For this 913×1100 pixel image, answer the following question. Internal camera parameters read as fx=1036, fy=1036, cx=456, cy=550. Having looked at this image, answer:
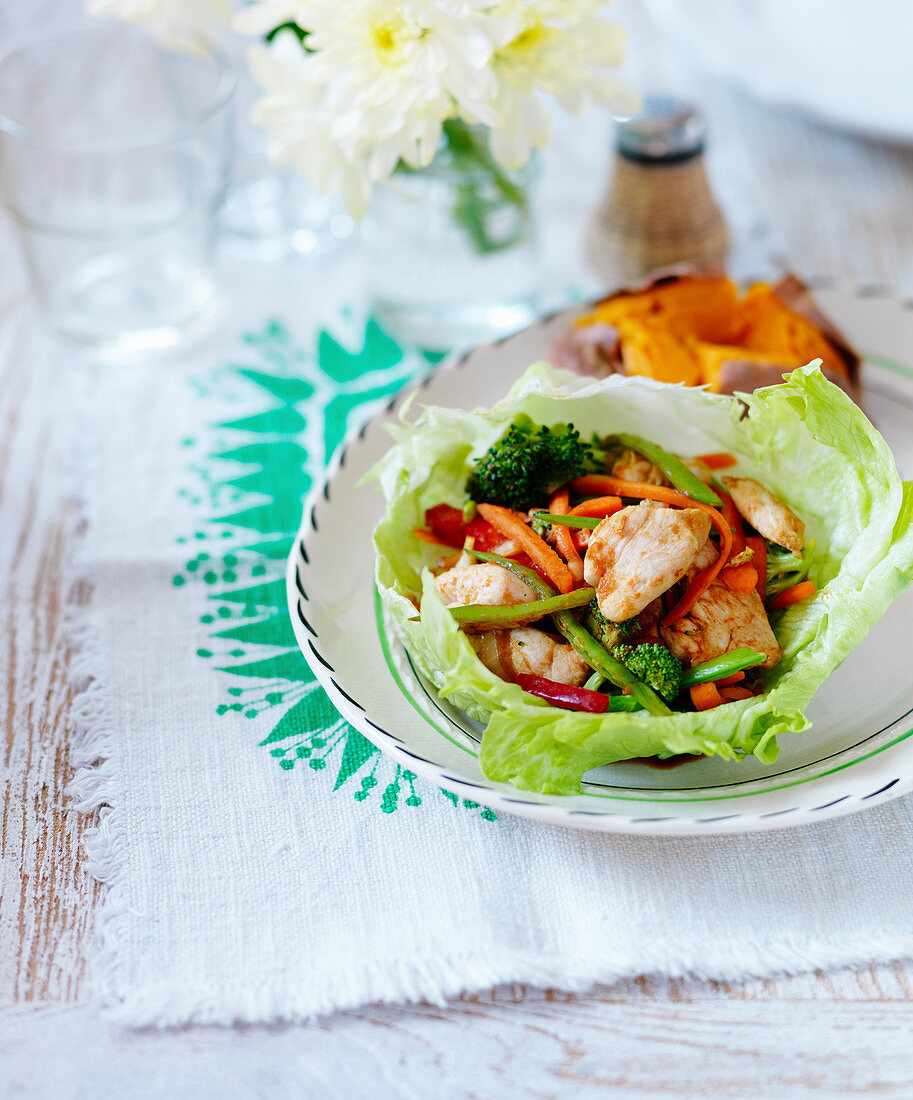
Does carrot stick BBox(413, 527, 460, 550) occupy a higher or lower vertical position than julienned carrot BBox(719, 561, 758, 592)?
lower

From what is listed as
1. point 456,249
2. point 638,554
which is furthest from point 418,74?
point 638,554

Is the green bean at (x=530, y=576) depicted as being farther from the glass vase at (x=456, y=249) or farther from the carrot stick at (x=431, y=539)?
the glass vase at (x=456, y=249)

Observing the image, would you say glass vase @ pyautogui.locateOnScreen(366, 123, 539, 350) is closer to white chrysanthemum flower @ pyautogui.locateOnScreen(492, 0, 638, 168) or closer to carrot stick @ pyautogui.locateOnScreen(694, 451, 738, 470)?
white chrysanthemum flower @ pyautogui.locateOnScreen(492, 0, 638, 168)

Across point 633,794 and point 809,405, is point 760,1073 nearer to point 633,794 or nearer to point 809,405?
point 633,794

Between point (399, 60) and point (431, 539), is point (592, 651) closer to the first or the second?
point (431, 539)

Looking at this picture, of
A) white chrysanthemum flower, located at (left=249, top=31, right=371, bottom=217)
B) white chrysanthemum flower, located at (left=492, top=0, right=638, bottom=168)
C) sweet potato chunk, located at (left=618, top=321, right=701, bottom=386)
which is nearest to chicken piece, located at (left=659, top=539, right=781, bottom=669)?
sweet potato chunk, located at (left=618, top=321, right=701, bottom=386)

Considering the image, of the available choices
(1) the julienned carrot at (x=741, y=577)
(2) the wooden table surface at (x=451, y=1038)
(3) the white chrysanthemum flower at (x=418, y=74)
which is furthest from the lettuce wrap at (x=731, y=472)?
(3) the white chrysanthemum flower at (x=418, y=74)
